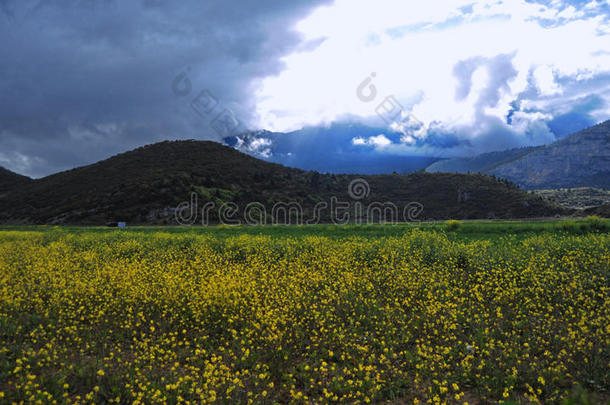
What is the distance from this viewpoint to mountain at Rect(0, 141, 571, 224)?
7400 centimetres

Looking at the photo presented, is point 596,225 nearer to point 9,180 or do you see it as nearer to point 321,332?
point 321,332

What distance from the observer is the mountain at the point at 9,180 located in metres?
118

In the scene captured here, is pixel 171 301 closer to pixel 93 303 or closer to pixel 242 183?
pixel 93 303

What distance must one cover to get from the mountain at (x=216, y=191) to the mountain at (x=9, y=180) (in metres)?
17.7

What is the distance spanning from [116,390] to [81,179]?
109182mm

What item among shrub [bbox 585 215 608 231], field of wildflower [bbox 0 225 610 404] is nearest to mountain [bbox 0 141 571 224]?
shrub [bbox 585 215 608 231]

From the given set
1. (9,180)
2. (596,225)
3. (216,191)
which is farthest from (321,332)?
(9,180)

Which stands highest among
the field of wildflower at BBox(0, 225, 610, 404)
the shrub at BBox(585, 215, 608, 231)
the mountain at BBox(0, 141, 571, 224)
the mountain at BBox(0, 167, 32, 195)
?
the mountain at BBox(0, 167, 32, 195)

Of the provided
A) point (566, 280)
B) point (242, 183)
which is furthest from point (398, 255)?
point (242, 183)

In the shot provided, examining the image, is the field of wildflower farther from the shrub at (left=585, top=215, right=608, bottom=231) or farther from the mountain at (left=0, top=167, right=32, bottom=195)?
the mountain at (left=0, top=167, right=32, bottom=195)

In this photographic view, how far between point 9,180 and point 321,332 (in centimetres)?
16713

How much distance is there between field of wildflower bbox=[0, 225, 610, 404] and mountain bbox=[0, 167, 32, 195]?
463 feet

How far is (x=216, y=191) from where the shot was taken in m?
82.3

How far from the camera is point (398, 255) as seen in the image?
47.8 feet
